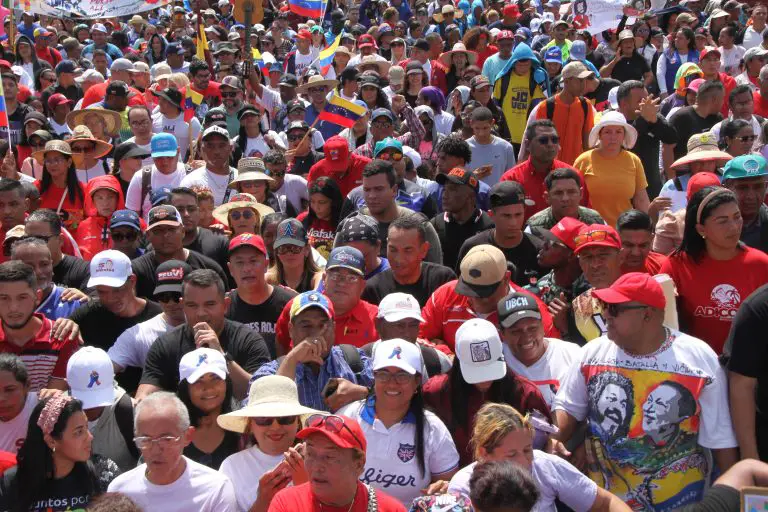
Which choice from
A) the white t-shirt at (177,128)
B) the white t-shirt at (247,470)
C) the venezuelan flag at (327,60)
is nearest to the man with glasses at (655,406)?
the white t-shirt at (247,470)

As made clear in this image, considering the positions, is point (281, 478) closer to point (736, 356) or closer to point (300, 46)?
point (736, 356)

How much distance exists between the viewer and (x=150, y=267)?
269 inches

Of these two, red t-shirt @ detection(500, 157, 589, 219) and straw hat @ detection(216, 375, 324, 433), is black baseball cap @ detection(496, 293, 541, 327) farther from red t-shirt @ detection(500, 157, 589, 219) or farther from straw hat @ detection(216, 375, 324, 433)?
red t-shirt @ detection(500, 157, 589, 219)

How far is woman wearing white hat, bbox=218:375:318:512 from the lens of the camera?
4.46 m

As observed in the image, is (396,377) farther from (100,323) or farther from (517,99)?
(517,99)

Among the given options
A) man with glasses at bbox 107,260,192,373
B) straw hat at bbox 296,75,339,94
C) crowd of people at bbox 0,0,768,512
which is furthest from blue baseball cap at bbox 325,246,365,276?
straw hat at bbox 296,75,339,94

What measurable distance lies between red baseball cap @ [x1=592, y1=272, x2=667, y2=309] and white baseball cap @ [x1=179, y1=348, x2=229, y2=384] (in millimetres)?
1874

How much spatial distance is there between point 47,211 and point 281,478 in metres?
3.48

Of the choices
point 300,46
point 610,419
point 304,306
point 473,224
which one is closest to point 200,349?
point 304,306

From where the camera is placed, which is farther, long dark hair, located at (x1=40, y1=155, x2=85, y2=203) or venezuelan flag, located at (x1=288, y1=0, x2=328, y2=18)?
venezuelan flag, located at (x1=288, y1=0, x2=328, y2=18)

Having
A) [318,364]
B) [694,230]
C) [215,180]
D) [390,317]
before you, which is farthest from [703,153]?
[215,180]

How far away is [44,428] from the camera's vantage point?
4449mm

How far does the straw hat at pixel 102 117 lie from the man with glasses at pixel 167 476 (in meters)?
7.01

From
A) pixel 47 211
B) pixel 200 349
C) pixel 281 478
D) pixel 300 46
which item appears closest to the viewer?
pixel 281 478
